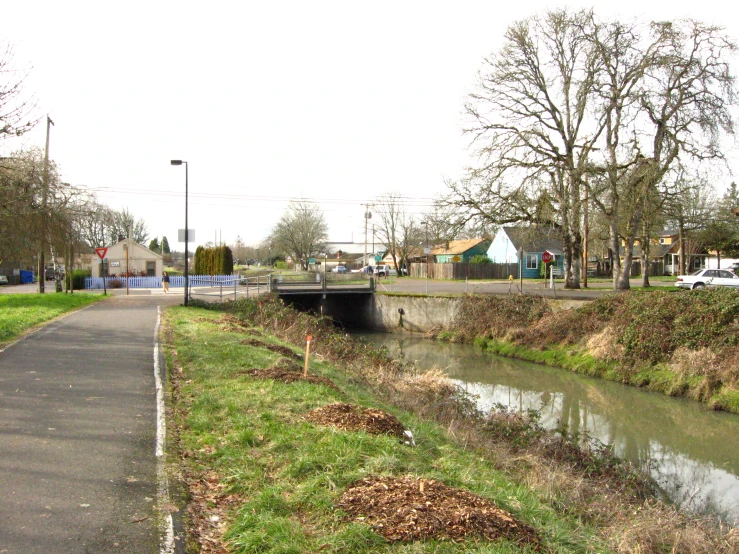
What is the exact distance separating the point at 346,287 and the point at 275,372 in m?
28.4

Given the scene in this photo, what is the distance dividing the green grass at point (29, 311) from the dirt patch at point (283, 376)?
761 cm

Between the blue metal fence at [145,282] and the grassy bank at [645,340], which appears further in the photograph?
the blue metal fence at [145,282]

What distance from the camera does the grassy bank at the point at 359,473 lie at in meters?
5.06

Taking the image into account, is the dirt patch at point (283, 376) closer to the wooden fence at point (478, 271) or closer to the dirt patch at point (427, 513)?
the dirt patch at point (427, 513)

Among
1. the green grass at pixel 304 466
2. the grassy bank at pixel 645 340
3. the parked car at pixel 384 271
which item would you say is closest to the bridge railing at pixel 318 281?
the grassy bank at pixel 645 340

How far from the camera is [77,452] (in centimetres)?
695

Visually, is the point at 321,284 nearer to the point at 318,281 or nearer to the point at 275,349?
the point at 318,281

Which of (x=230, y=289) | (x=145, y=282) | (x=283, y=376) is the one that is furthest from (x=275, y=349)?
(x=145, y=282)

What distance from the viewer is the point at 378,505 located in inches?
210

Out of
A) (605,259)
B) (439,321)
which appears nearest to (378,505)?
(439,321)

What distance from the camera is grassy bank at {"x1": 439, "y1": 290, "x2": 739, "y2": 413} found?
18875 millimetres

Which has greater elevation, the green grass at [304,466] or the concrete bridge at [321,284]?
the concrete bridge at [321,284]

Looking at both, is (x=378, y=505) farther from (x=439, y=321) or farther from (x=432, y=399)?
(x=439, y=321)

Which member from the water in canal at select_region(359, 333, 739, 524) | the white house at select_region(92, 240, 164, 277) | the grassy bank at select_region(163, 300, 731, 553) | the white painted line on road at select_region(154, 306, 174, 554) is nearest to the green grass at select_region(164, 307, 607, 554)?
the grassy bank at select_region(163, 300, 731, 553)
